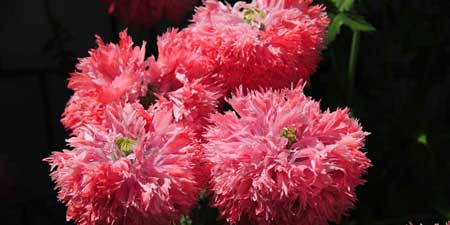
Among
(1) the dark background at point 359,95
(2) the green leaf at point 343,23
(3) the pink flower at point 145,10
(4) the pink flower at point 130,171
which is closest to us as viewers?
(4) the pink flower at point 130,171

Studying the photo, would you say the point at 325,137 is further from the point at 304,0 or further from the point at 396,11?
the point at 396,11

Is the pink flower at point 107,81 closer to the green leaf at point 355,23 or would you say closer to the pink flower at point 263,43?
the pink flower at point 263,43

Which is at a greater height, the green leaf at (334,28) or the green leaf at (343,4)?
the green leaf at (343,4)

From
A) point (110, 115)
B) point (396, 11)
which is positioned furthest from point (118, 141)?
point (396, 11)

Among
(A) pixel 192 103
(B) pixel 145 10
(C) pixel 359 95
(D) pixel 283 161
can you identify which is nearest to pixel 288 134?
(D) pixel 283 161

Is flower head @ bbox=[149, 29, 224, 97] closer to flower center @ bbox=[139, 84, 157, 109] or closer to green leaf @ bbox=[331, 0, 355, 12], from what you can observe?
flower center @ bbox=[139, 84, 157, 109]

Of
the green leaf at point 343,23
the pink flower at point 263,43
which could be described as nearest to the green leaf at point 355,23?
the green leaf at point 343,23

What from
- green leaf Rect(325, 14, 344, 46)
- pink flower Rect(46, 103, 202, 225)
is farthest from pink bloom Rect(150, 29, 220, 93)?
green leaf Rect(325, 14, 344, 46)
